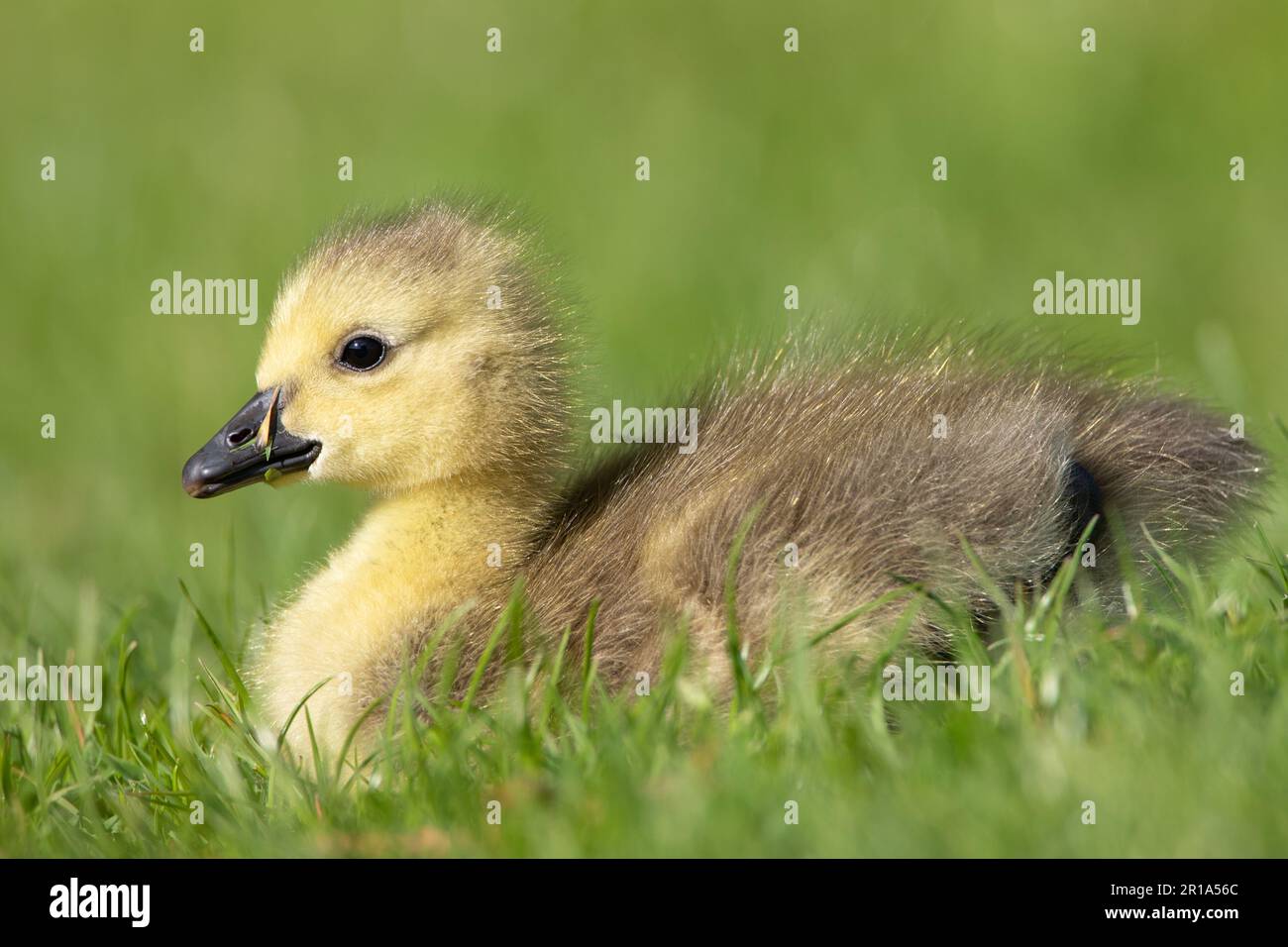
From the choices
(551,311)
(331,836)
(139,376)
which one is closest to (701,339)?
(139,376)

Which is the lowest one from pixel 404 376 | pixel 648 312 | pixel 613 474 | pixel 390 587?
pixel 390 587

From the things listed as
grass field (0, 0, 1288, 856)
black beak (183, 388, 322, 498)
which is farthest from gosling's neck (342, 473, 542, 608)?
grass field (0, 0, 1288, 856)

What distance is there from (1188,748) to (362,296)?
7.55ft

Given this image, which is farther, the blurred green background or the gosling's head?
the blurred green background

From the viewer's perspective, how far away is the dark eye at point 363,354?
4250 mm

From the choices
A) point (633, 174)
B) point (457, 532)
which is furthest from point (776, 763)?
point (633, 174)

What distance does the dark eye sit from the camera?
4250 mm

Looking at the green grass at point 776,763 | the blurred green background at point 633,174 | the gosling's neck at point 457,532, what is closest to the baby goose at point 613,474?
the gosling's neck at point 457,532

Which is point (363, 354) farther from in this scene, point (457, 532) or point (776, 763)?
point (776, 763)

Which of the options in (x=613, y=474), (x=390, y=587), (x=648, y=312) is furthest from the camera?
(x=648, y=312)

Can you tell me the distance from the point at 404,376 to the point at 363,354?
131 mm

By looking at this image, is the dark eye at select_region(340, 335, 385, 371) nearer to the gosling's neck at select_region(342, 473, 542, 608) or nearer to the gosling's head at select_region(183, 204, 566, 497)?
the gosling's head at select_region(183, 204, 566, 497)

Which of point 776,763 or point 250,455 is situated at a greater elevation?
A: point 250,455

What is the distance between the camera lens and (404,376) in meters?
4.21
